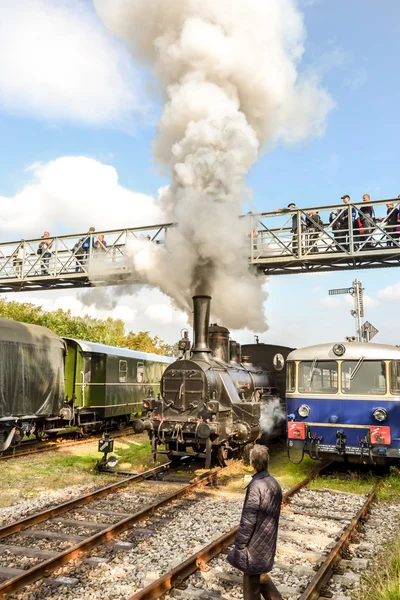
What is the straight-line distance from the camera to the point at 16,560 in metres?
Answer: 5.18

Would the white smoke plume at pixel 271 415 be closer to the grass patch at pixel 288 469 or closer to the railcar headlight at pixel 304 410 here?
the grass patch at pixel 288 469

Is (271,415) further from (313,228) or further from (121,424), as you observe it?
(121,424)

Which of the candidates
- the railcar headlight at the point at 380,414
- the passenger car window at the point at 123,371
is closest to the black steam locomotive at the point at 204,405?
the railcar headlight at the point at 380,414

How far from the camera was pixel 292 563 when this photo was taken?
5.11 m

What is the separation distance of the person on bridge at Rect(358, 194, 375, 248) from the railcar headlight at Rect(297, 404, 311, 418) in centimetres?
683

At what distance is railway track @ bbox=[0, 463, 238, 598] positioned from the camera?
4.82 metres

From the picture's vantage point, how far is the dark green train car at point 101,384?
14.9 metres

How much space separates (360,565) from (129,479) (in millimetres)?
4586

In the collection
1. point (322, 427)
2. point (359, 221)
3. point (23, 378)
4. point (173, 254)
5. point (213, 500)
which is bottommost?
point (213, 500)

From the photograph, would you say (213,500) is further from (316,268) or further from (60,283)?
(60,283)

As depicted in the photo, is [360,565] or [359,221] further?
[359,221]

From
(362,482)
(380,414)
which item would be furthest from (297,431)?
(380,414)

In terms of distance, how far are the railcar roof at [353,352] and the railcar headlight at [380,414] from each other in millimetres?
955

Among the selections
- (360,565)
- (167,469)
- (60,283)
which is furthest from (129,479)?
(60,283)
